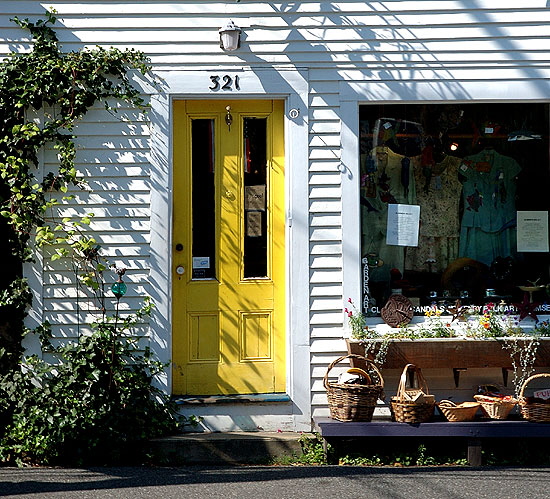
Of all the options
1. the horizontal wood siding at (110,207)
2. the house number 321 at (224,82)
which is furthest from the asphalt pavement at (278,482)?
the house number 321 at (224,82)

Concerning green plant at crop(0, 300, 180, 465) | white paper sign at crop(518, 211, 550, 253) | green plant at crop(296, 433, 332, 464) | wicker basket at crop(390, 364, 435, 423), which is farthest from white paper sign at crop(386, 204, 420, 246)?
green plant at crop(0, 300, 180, 465)

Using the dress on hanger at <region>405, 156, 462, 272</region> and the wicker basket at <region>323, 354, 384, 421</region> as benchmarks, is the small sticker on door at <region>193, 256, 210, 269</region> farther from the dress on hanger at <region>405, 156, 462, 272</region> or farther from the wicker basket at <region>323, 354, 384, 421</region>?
the dress on hanger at <region>405, 156, 462, 272</region>

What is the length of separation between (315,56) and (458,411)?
3325 mm

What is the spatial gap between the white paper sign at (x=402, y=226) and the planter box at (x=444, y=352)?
1.01 m

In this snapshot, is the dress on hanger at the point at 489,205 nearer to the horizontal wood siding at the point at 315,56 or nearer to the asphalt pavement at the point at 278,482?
the horizontal wood siding at the point at 315,56

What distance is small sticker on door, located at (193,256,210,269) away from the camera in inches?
308

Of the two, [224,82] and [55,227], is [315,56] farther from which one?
[55,227]

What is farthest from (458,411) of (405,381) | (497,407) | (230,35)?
(230,35)

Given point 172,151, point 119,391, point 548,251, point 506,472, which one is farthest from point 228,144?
point 506,472

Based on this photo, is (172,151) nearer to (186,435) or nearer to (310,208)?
(310,208)

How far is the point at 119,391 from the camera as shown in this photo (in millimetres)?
7262

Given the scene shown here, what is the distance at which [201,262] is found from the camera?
25.7 ft

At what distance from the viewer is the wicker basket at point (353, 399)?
23.0 ft

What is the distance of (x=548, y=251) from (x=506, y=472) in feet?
7.28
